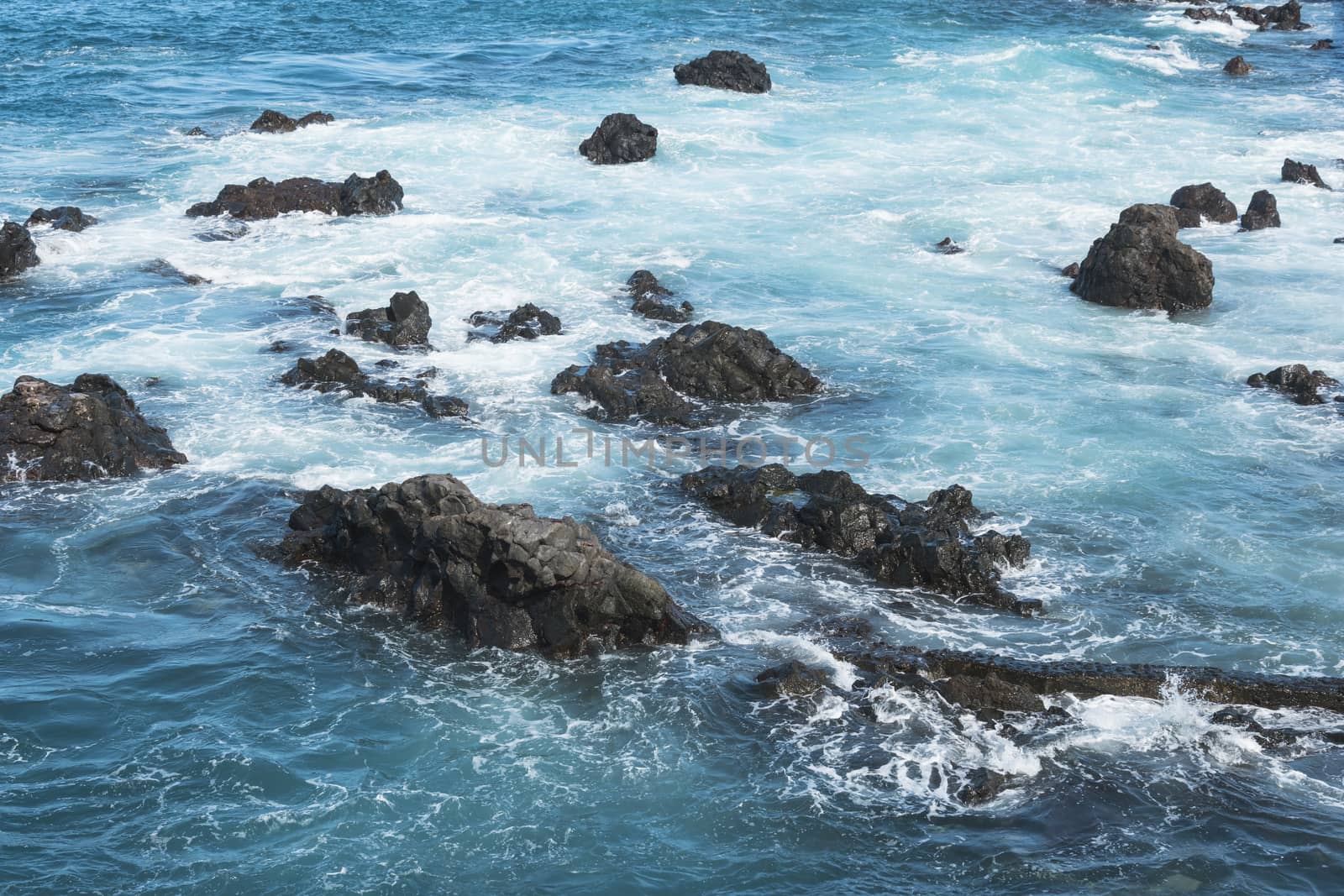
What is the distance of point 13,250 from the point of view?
29344 millimetres

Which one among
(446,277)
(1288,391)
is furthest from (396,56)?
(1288,391)

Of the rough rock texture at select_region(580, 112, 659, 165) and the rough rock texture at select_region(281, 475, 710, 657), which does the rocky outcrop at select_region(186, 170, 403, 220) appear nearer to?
the rough rock texture at select_region(580, 112, 659, 165)

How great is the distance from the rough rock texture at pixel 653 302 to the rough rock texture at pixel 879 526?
7.11m

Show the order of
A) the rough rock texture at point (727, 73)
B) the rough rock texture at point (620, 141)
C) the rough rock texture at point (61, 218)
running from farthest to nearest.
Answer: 1. the rough rock texture at point (727, 73)
2. the rough rock texture at point (620, 141)
3. the rough rock texture at point (61, 218)

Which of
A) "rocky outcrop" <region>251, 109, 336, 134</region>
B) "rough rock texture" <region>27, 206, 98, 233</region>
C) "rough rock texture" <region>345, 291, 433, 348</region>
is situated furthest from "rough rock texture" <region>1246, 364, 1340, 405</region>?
"rocky outcrop" <region>251, 109, 336, 134</region>

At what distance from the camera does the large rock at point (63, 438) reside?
20422 mm

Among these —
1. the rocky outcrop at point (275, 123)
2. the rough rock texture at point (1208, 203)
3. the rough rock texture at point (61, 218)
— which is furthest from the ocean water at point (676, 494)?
the rocky outcrop at point (275, 123)

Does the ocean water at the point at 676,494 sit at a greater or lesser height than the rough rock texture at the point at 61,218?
lesser

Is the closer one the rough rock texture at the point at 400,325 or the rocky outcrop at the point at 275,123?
the rough rock texture at the point at 400,325

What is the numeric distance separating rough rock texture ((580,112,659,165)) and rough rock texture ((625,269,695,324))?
10.8 metres

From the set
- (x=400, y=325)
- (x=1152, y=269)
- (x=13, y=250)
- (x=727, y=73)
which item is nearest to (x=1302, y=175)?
(x=1152, y=269)

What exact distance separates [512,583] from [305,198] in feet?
67.4

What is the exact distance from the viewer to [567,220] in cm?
3397

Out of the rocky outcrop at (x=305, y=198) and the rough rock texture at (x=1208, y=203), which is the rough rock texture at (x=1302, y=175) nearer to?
the rough rock texture at (x=1208, y=203)
